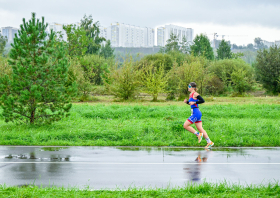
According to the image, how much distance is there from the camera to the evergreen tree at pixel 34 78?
36.8ft

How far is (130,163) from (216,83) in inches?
1061

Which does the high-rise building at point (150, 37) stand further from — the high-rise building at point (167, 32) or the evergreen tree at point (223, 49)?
the evergreen tree at point (223, 49)

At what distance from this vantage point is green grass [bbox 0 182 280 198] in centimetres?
507

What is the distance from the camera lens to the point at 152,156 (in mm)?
8391

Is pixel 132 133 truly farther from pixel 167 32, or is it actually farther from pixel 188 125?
pixel 167 32

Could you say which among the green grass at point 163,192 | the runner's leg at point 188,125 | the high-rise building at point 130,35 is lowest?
the green grass at point 163,192

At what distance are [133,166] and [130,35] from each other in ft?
405

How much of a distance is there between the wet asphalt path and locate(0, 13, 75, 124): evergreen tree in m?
2.30

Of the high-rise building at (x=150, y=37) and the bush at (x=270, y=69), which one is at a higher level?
the high-rise building at (x=150, y=37)

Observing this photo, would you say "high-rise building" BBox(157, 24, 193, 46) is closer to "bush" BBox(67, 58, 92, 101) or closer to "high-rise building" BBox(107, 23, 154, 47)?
"high-rise building" BBox(107, 23, 154, 47)

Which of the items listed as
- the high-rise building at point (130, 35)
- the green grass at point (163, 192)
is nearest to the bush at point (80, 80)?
the green grass at point (163, 192)

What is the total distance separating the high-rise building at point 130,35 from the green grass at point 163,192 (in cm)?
11662

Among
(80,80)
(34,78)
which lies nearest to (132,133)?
(34,78)

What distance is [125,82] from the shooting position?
2262 cm
